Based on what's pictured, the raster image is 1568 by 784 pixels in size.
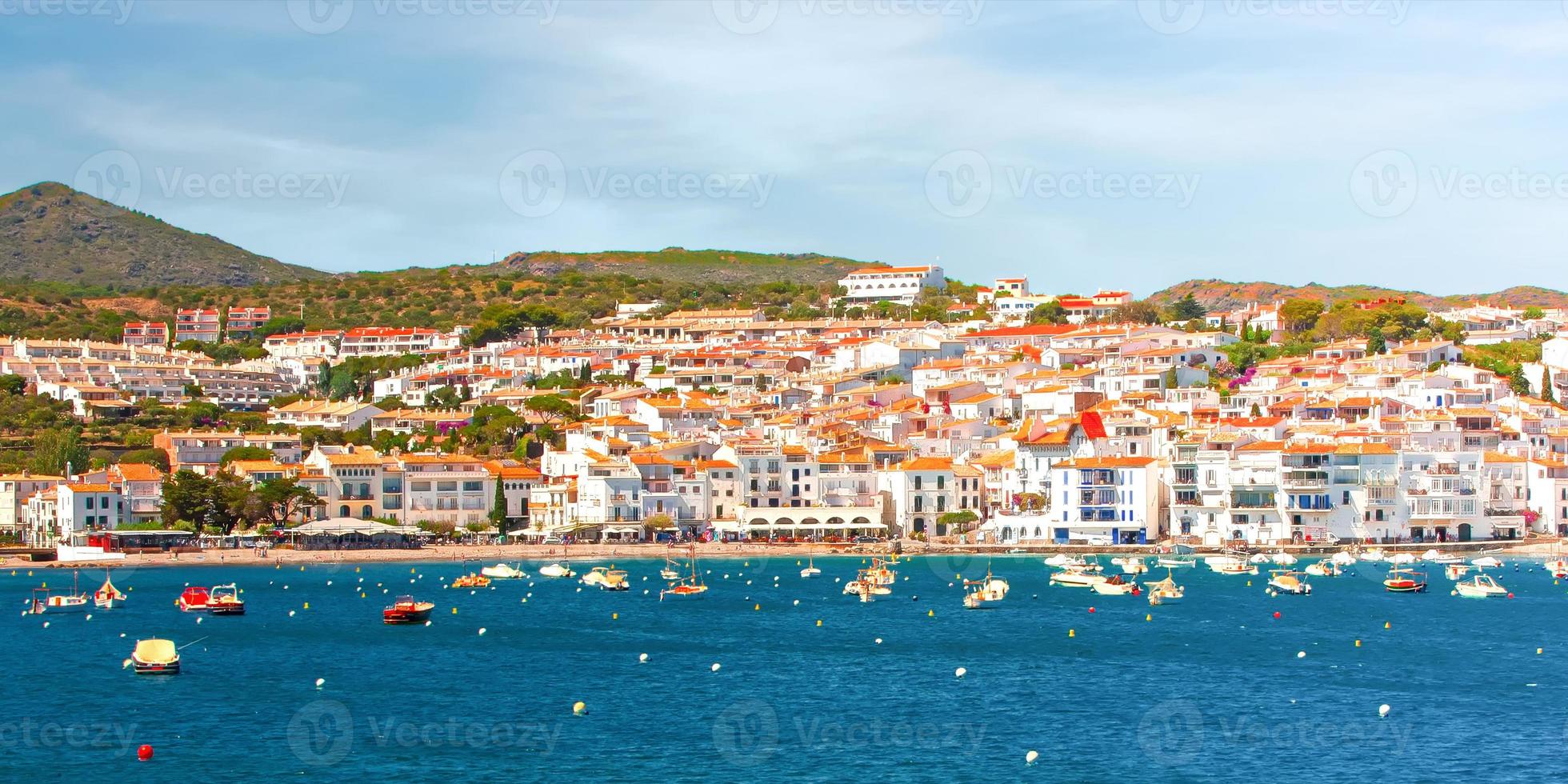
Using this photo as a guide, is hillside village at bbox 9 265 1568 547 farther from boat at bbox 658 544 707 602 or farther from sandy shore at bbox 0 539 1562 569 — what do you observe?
boat at bbox 658 544 707 602

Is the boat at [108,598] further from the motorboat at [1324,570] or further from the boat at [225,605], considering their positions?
the motorboat at [1324,570]

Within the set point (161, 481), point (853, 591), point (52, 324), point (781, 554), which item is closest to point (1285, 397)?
point (781, 554)

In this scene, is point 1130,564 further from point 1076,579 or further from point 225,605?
point 225,605

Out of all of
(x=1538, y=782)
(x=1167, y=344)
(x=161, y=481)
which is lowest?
(x=1538, y=782)

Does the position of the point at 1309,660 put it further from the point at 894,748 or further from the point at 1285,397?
the point at 1285,397

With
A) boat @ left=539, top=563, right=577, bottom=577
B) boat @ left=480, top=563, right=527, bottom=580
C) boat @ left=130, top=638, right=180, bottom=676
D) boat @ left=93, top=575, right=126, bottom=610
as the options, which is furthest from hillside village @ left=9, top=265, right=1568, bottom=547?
boat @ left=130, top=638, right=180, bottom=676

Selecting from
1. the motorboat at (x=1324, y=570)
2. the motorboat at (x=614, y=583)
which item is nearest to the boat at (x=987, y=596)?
the motorboat at (x=614, y=583)

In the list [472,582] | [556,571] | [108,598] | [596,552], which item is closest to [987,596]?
[556,571]
